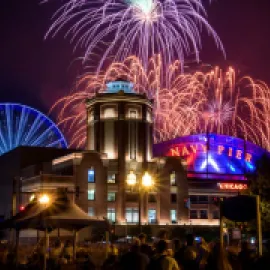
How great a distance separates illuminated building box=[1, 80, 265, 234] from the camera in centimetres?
8106

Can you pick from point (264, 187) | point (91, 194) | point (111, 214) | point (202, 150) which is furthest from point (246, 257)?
point (202, 150)

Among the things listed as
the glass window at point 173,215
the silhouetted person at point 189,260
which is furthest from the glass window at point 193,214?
the silhouetted person at point 189,260

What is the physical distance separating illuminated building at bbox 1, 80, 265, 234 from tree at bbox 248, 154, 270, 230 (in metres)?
15.7

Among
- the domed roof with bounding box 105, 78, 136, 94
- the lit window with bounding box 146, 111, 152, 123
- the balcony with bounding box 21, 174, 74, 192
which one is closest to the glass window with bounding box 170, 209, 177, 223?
the lit window with bounding box 146, 111, 152, 123

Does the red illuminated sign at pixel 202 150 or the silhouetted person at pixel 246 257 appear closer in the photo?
the silhouetted person at pixel 246 257

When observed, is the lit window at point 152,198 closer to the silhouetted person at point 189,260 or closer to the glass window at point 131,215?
the glass window at point 131,215

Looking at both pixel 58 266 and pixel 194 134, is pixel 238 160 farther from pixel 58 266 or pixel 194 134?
pixel 58 266

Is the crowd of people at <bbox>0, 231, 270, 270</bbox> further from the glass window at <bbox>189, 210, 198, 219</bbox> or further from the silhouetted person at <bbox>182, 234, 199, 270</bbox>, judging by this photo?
the glass window at <bbox>189, 210, 198, 219</bbox>

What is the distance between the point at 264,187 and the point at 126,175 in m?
28.4

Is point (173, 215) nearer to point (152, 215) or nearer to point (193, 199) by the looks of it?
point (152, 215)

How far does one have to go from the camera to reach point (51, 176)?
7919 centimetres

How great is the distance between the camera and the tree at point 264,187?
61.6 m

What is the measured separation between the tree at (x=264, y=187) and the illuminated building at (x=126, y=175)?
15.7m

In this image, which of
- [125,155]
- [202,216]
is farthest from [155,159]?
[202,216]
